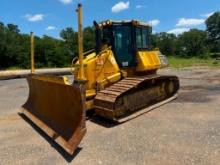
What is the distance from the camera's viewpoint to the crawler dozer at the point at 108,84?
21.2 ft

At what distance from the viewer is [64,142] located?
577 centimetres

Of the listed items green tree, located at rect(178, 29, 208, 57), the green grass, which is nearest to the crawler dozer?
the green grass

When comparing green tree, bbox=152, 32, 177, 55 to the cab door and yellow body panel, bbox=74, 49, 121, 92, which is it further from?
yellow body panel, bbox=74, 49, 121, 92

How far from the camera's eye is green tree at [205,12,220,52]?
3517 inches

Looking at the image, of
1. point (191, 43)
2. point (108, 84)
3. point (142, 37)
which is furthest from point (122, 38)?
point (191, 43)

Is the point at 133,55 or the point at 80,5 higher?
the point at 80,5

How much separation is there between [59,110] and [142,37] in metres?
3.77

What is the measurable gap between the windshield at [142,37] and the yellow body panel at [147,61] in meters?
0.21

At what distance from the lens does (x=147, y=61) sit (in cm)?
910

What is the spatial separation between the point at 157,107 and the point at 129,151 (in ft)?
11.9

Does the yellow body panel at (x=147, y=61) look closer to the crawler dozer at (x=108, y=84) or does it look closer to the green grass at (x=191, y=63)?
the crawler dozer at (x=108, y=84)

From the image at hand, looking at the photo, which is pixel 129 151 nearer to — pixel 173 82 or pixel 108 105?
pixel 108 105

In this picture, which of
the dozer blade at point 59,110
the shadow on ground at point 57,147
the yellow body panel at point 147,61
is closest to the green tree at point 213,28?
the yellow body panel at point 147,61

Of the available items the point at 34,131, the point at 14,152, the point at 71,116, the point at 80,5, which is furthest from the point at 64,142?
the point at 80,5
